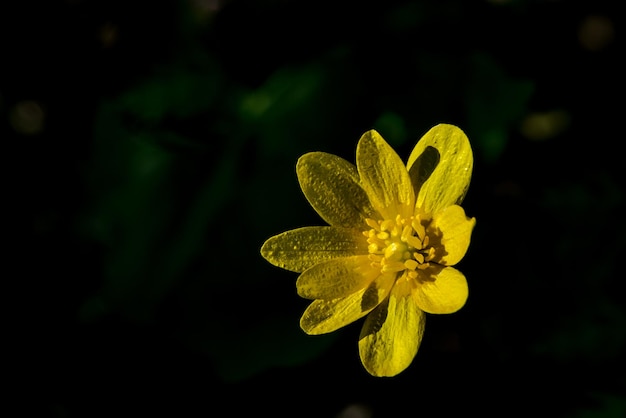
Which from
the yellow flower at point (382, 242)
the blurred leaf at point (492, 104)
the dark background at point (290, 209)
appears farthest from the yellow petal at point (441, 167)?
the blurred leaf at point (492, 104)

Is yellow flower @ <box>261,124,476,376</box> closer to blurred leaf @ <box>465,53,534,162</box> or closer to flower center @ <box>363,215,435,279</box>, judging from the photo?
flower center @ <box>363,215,435,279</box>

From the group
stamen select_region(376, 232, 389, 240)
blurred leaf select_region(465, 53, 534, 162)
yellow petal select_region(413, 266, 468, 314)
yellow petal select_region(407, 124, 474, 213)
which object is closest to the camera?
yellow petal select_region(413, 266, 468, 314)

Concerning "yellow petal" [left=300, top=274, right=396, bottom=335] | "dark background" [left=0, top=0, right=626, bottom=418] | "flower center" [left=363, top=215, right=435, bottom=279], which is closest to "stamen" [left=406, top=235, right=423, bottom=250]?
"flower center" [left=363, top=215, right=435, bottom=279]

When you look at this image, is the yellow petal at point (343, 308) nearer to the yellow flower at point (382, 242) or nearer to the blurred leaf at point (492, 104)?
the yellow flower at point (382, 242)

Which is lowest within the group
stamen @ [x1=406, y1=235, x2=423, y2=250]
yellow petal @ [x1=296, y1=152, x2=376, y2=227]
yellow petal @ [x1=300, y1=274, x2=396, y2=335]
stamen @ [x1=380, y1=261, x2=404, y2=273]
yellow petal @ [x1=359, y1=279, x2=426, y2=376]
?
yellow petal @ [x1=359, y1=279, x2=426, y2=376]

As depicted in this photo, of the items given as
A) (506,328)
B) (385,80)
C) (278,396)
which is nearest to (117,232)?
(278,396)

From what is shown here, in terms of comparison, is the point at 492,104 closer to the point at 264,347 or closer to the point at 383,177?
the point at 383,177

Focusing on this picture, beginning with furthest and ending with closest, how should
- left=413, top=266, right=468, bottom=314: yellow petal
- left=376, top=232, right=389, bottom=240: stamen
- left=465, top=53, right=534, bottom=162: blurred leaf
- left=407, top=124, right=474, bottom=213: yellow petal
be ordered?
left=465, top=53, right=534, bottom=162: blurred leaf < left=376, top=232, right=389, bottom=240: stamen < left=407, top=124, right=474, bottom=213: yellow petal < left=413, top=266, right=468, bottom=314: yellow petal

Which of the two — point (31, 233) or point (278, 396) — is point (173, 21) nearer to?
point (31, 233)

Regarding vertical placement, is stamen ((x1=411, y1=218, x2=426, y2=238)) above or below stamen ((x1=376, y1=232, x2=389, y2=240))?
below
